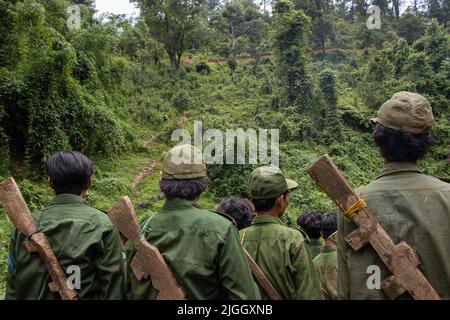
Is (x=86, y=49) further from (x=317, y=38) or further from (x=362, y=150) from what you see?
(x=317, y=38)

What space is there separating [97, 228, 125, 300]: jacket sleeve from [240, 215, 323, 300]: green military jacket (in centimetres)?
78

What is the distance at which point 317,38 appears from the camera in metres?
35.8

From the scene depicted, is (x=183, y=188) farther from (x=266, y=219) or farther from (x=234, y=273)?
(x=266, y=219)

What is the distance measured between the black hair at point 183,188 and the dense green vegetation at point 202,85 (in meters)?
6.06

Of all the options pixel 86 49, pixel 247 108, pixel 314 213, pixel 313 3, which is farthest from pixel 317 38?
pixel 314 213

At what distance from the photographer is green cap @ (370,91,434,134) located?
1.95 meters

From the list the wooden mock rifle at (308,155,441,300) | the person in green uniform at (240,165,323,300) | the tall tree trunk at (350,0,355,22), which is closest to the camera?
the wooden mock rifle at (308,155,441,300)

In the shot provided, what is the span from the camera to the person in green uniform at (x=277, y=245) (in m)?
2.46

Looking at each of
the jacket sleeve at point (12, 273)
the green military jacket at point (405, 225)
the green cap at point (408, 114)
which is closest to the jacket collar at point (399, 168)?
the green military jacket at point (405, 225)

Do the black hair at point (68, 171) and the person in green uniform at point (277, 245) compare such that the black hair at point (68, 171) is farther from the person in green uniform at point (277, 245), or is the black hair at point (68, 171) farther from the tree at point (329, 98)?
the tree at point (329, 98)

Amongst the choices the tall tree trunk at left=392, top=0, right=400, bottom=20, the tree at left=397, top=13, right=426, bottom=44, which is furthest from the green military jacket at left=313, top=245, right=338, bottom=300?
the tall tree trunk at left=392, top=0, right=400, bottom=20

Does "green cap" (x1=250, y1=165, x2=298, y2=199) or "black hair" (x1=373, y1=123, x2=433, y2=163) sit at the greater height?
"black hair" (x1=373, y1=123, x2=433, y2=163)

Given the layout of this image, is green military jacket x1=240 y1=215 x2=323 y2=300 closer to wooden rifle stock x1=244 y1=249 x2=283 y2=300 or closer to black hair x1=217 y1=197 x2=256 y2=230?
wooden rifle stock x1=244 y1=249 x2=283 y2=300

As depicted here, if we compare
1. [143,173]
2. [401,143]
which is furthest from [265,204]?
[143,173]
